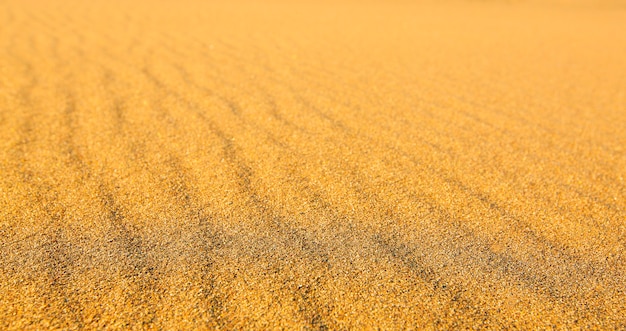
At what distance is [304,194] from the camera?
2289 mm

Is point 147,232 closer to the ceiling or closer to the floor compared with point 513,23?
closer to the ceiling

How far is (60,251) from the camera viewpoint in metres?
1.81

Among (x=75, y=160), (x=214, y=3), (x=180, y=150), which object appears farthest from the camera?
(x=214, y=3)

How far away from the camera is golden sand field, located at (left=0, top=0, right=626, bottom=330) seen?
5.28 feet

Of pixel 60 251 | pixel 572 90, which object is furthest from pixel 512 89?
pixel 60 251

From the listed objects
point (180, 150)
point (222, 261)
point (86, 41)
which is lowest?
point (86, 41)

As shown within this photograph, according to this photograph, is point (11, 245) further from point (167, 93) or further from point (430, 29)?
point (430, 29)

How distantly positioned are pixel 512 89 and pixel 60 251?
363 centimetres

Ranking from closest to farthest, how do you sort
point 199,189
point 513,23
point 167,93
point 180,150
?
point 199,189, point 180,150, point 167,93, point 513,23

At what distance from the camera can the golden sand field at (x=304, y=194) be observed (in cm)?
161

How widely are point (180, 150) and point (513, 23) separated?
24.6ft

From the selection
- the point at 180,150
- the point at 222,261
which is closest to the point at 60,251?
the point at 222,261

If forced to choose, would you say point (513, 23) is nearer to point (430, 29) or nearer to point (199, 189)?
point (430, 29)

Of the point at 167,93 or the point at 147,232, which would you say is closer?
the point at 147,232
